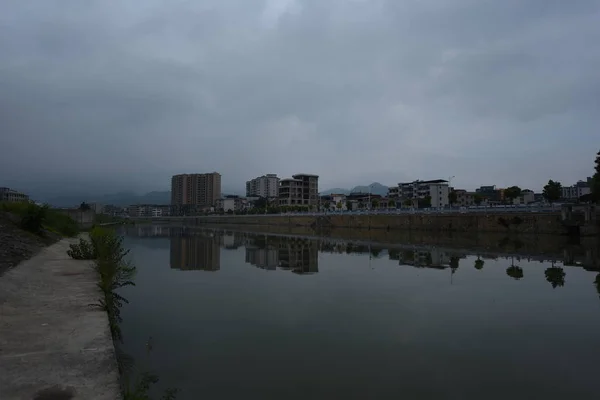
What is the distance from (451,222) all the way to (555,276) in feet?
118

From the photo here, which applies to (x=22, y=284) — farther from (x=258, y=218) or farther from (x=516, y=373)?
(x=258, y=218)

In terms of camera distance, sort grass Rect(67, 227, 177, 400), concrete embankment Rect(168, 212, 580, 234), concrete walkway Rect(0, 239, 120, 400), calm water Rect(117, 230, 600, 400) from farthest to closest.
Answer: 1. concrete embankment Rect(168, 212, 580, 234)
2. calm water Rect(117, 230, 600, 400)
3. grass Rect(67, 227, 177, 400)
4. concrete walkway Rect(0, 239, 120, 400)

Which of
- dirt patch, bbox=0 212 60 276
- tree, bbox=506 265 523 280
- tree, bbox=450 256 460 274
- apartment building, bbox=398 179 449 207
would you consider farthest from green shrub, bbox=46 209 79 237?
apartment building, bbox=398 179 449 207

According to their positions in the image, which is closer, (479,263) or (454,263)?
(479,263)

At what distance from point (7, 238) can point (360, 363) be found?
1916 centimetres

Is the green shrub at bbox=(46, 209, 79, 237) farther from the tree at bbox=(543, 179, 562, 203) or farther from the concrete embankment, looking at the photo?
the tree at bbox=(543, 179, 562, 203)

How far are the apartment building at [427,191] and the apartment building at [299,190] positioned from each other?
29773 mm

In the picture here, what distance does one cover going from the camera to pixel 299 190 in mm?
130625

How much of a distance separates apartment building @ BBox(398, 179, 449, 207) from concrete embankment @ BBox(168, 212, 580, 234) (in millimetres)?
27032

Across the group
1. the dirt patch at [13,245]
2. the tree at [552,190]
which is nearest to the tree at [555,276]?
the dirt patch at [13,245]

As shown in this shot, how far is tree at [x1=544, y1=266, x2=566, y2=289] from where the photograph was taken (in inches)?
562

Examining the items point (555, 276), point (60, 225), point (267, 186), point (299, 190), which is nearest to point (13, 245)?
point (60, 225)

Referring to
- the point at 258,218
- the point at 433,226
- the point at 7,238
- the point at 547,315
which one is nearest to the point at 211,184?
the point at 258,218

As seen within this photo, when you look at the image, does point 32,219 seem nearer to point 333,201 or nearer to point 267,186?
point 333,201
